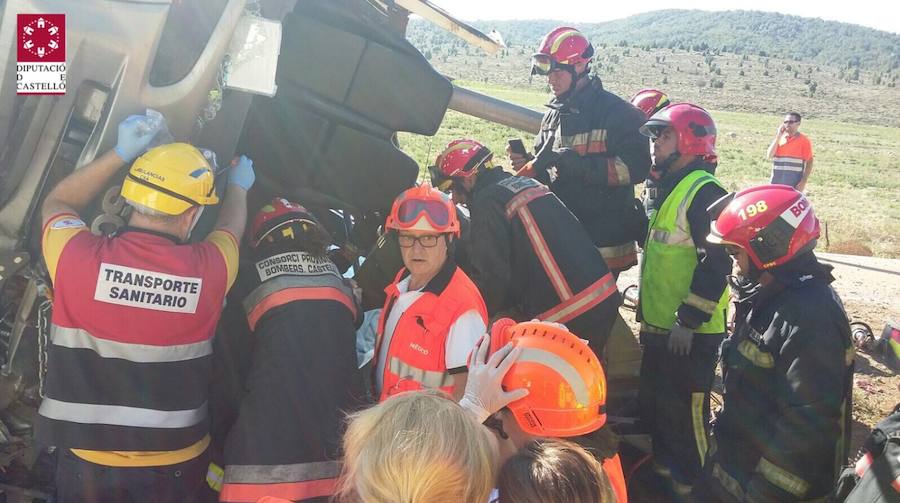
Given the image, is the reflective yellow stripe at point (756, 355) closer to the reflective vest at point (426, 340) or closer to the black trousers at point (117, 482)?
the reflective vest at point (426, 340)

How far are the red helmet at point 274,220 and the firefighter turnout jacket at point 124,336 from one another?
1.05ft

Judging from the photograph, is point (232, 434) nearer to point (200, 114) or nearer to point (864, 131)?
point (200, 114)

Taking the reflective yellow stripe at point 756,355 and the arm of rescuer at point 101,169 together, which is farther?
the reflective yellow stripe at point 756,355

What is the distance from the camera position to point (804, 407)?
2531 mm

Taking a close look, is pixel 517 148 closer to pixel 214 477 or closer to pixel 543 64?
pixel 543 64

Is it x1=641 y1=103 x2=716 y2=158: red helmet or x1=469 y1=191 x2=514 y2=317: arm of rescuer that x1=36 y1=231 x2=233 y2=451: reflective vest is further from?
x1=641 y1=103 x2=716 y2=158: red helmet

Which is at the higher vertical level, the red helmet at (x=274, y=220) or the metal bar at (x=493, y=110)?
the metal bar at (x=493, y=110)

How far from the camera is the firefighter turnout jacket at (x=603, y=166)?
178 inches

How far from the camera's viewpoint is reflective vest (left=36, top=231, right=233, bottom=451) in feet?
7.86

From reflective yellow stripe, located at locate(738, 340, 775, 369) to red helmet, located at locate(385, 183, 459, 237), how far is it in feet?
4.08

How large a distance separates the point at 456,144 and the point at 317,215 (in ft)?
2.95

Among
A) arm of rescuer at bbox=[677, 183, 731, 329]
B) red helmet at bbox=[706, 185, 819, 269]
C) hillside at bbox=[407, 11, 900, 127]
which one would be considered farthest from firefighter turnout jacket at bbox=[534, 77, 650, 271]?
hillside at bbox=[407, 11, 900, 127]

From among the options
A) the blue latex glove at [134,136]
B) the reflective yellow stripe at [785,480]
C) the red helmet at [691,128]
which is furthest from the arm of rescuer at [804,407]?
the blue latex glove at [134,136]

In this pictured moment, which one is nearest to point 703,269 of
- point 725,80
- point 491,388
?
point 491,388
